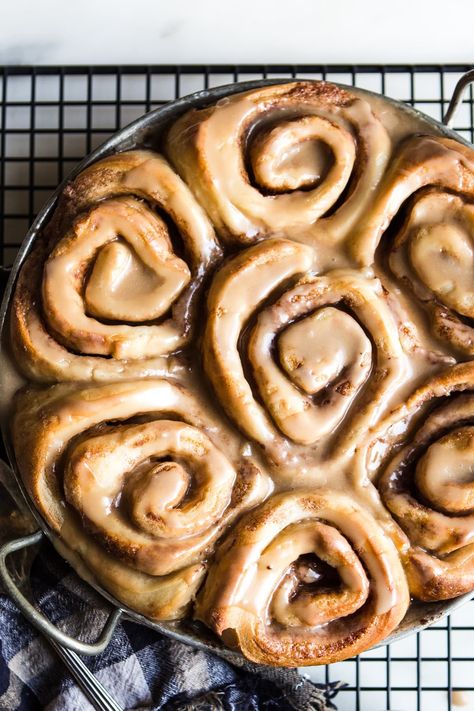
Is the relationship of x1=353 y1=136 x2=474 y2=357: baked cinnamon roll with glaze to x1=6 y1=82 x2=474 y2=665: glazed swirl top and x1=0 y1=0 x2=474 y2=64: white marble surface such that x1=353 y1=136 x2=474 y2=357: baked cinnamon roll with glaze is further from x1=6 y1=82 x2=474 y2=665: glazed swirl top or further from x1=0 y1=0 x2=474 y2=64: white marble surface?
x1=0 y1=0 x2=474 y2=64: white marble surface

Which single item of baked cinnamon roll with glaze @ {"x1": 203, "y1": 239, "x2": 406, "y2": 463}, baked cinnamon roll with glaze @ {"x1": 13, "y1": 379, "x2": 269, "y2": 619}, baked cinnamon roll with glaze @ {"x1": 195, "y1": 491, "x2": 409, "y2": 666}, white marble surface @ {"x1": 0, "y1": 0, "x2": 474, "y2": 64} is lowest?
baked cinnamon roll with glaze @ {"x1": 195, "y1": 491, "x2": 409, "y2": 666}

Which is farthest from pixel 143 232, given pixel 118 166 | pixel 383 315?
pixel 383 315

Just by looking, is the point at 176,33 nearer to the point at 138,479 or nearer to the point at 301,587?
the point at 138,479

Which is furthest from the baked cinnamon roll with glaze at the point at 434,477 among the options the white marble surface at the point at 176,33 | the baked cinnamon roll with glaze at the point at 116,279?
the white marble surface at the point at 176,33

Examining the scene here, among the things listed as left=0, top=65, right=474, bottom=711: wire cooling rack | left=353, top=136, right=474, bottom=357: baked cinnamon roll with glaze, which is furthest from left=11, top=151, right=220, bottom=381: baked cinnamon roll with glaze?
left=0, top=65, right=474, bottom=711: wire cooling rack

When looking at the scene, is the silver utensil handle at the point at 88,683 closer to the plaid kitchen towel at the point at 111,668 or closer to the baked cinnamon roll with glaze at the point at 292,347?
the plaid kitchen towel at the point at 111,668

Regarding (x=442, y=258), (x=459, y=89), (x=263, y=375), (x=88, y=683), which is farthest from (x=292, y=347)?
(x=88, y=683)
